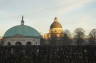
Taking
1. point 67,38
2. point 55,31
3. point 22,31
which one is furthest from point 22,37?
point 55,31

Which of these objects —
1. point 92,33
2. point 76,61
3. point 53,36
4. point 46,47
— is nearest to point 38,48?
point 46,47

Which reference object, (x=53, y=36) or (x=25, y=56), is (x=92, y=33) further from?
(x=25, y=56)

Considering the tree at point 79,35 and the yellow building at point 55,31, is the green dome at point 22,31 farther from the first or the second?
the yellow building at point 55,31

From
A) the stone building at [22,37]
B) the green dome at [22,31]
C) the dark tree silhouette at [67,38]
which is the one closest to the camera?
the stone building at [22,37]

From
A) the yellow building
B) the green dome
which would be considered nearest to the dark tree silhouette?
the yellow building

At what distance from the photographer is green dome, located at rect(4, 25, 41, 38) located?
203ft

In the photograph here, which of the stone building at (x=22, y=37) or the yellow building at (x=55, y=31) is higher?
the yellow building at (x=55, y=31)

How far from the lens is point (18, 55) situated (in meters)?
30.9

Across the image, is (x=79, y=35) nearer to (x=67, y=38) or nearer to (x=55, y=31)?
(x=67, y=38)

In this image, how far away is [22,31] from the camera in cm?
6225

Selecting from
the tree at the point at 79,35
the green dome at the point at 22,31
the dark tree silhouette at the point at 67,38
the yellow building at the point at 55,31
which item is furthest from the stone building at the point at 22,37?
the yellow building at the point at 55,31

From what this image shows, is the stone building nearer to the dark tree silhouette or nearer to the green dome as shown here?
the green dome

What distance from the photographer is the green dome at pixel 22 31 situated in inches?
2441

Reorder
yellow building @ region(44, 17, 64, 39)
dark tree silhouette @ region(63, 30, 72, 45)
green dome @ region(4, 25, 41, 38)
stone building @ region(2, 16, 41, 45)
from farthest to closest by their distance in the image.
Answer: yellow building @ region(44, 17, 64, 39)
dark tree silhouette @ region(63, 30, 72, 45)
green dome @ region(4, 25, 41, 38)
stone building @ region(2, 16, 41, 45)
